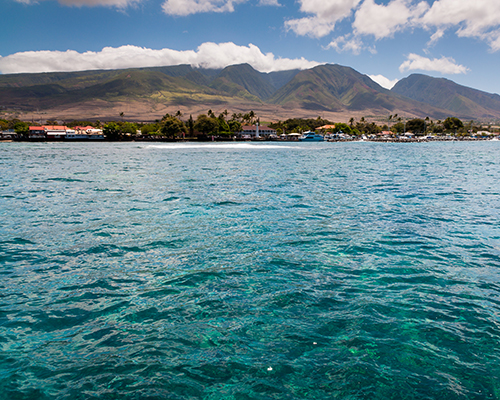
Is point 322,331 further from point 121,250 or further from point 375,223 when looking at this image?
point 375,223

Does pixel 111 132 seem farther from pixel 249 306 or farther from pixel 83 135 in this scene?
pixel 249 306

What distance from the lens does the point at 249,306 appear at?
8.02m

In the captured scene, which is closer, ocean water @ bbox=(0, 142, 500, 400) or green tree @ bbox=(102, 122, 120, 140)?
ocean water @ bbox=(0, 142, 500, 400)

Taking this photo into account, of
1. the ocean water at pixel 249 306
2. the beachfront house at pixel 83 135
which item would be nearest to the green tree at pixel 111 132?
the beachfront house at pixel 83 135

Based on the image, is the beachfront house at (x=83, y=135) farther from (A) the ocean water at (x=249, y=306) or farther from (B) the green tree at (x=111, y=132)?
(A) the ocean water at (x=249, y=306)

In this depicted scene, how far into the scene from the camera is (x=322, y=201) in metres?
21.4

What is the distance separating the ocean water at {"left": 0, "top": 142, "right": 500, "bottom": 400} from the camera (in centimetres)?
558

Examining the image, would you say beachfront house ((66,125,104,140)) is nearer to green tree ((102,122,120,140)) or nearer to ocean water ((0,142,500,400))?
green tree ((102,122,120,140))

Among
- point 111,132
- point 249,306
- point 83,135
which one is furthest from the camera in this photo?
point 83,135

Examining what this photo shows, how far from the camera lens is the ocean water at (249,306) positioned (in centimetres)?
558

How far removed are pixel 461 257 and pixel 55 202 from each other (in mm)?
21782

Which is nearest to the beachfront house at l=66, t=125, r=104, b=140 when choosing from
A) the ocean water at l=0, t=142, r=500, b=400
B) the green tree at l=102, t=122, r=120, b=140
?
the green tree at l=102, t=122, r=120, b=140

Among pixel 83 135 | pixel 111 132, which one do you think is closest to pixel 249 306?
pixel 111 132

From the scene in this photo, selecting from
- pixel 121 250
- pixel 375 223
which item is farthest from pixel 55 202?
pixel 375 223
